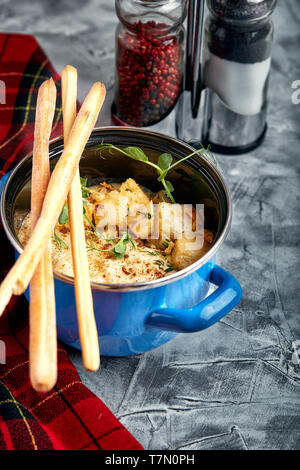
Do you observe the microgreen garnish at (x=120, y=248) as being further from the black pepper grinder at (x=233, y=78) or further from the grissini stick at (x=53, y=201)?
the black pepper grinder at (x=233, y=78)

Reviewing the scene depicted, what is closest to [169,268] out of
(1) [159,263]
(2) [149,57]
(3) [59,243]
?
(1) [159,263]

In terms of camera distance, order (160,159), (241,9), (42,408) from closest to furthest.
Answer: (42,408)
(160,159)
(241,9)

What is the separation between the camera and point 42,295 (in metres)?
0.61

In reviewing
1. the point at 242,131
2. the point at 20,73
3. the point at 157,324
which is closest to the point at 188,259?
the point at 157,324

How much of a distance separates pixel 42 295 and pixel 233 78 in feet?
1.81

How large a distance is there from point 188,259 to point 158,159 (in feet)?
0.54

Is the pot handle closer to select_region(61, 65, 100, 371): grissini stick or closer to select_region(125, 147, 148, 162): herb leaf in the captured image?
select_region(61, 65, 100, 371): grissini stick

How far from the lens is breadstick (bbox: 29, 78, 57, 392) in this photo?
0.55m

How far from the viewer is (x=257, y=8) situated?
0.93 m

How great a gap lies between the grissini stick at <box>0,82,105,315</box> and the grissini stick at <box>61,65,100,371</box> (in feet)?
0.08

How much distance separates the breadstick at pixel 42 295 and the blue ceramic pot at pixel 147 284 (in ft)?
0.10

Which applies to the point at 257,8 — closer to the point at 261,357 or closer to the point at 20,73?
the point at 20,73

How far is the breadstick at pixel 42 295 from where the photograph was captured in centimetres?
55

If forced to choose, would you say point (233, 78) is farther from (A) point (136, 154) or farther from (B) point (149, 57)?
(A) point (136, 154)
